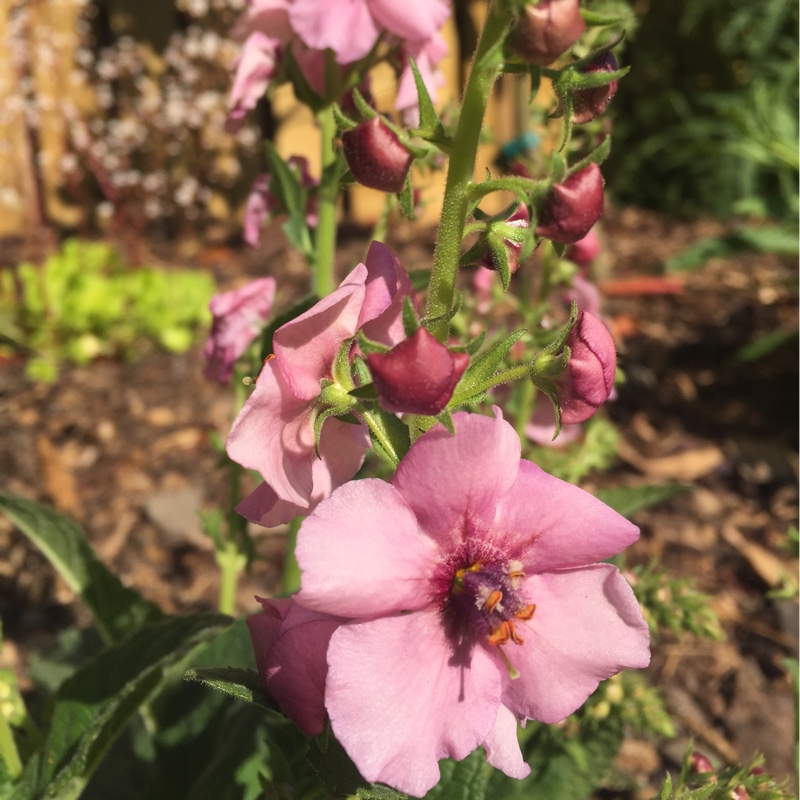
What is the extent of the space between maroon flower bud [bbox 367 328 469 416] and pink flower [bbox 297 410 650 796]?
0.03 m

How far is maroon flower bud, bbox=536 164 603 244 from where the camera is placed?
0.71 meters

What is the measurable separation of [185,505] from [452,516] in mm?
1862

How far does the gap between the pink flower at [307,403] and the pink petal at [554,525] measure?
193 millimetres

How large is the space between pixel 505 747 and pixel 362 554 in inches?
10.6

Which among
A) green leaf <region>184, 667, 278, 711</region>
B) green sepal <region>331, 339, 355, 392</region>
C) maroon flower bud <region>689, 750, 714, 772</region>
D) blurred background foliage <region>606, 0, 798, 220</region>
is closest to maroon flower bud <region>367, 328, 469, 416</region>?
green sepal <region>331, 339, 355, 392</region>

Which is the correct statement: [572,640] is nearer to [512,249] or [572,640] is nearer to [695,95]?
[512,249]

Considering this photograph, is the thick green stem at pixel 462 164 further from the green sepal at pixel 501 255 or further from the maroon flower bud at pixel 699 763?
the maroon flower bud at pixel 699 763

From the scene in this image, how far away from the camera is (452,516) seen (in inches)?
30.7

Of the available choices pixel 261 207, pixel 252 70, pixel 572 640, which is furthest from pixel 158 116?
pixel 572 640

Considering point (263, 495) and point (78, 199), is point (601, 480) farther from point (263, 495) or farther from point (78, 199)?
point (78, 199)

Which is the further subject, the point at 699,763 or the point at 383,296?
the point at 699,763

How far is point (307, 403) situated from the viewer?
856 mm

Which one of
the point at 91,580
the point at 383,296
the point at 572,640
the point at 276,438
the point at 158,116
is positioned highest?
the point at 383,296

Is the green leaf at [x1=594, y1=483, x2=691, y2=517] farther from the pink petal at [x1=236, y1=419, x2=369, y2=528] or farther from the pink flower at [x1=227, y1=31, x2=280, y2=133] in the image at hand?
the pink flower at [x1=227, y1=31, x2=280, y2=133]
